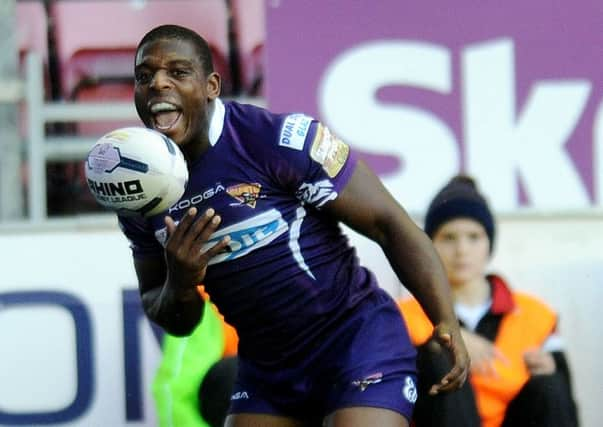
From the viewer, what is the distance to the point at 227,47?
→ 7254 mm

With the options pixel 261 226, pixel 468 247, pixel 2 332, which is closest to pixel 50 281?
pixel 2 332

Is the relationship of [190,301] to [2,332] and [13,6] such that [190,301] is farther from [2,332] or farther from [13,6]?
[13,6]

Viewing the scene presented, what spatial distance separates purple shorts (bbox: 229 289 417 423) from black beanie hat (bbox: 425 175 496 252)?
128 centimetres

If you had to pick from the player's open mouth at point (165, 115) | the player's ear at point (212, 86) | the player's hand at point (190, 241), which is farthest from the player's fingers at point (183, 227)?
the player's ear at point (212, 86)

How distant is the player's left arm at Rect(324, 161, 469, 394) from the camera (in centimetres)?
423

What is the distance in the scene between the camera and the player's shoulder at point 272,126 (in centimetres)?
420

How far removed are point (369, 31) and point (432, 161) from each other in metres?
0.63

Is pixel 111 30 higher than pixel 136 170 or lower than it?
higher

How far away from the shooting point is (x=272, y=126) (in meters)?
4.23

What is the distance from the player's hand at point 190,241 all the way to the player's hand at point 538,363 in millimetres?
1766

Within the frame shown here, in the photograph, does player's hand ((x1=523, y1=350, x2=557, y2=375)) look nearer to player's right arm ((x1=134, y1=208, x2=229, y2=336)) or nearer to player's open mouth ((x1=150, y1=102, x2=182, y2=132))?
player's right arm ((x1=134, y1=208, x2=229, y2=336))

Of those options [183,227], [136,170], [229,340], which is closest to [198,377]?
[229,340]

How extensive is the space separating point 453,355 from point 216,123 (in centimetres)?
89

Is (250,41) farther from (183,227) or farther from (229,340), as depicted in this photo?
(183,227)
